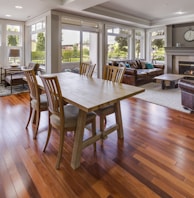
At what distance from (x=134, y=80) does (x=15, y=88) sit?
4.10 meters

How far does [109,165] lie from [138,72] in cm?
522

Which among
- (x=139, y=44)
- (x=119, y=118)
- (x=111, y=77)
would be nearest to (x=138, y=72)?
(x=139, y=44)

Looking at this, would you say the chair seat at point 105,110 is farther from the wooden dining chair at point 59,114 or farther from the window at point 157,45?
the window at point 157,45

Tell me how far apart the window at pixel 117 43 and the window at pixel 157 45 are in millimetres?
1572

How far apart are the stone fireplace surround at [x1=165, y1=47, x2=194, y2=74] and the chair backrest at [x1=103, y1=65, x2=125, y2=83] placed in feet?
19.4

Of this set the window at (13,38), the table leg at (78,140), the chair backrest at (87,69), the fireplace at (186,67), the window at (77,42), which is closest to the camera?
the table leg at (78,140)

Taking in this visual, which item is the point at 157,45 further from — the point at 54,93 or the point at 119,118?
the point at 54,93

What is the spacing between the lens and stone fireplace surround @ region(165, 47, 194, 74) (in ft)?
24.7

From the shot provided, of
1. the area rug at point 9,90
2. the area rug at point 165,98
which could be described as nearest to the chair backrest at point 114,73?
the area rug at point 165,98

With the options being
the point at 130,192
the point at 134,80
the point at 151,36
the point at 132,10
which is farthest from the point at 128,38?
the point at 130,192

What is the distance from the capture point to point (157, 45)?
9102 mm

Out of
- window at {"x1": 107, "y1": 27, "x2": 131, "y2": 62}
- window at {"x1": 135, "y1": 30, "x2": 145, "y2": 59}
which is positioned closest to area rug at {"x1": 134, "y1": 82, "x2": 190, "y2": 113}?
window at {"x1": 107, "y1": 27, "x2": 131, "y2": 62}

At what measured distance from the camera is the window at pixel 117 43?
24.7 ft

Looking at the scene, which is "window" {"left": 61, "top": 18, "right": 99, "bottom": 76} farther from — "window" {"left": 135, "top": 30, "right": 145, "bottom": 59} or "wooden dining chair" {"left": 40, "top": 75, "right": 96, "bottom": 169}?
"wooden dining chair" {"left": 40, "top": 75, "right": 96, "bottom": 169}
